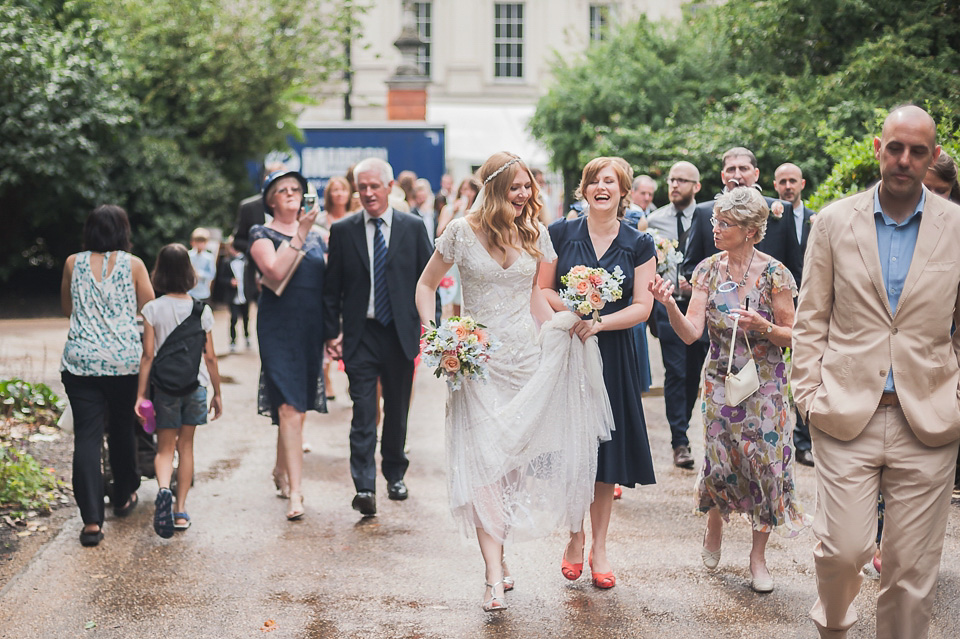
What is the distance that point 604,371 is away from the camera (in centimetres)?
611

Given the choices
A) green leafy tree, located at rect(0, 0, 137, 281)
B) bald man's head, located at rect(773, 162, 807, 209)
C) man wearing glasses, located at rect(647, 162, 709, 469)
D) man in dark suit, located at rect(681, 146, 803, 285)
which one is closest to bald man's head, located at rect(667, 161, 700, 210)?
man wearing glasses, located at rect(647, 162, 709, 469)

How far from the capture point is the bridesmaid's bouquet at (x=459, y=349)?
5.59 metres

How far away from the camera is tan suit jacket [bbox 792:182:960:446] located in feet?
14.0

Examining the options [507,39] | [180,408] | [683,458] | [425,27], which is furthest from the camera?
[507,39]

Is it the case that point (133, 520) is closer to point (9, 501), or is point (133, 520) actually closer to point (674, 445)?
point (9, 501)

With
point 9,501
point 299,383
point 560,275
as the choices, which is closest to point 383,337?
point 299,383

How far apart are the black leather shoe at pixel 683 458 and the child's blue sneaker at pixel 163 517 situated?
3991 mm

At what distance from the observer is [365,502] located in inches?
286

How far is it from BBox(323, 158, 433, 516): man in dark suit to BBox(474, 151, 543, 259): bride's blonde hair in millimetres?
1627

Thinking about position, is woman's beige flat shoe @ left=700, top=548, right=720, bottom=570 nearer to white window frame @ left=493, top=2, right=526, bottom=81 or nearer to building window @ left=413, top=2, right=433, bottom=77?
building window @ left=413, top=2, right=433, bottom=77

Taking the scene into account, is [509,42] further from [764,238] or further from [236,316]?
[764,238]

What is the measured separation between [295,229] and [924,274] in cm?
461

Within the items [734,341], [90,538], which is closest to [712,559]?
[734,341]

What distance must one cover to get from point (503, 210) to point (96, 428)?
9.83ft
